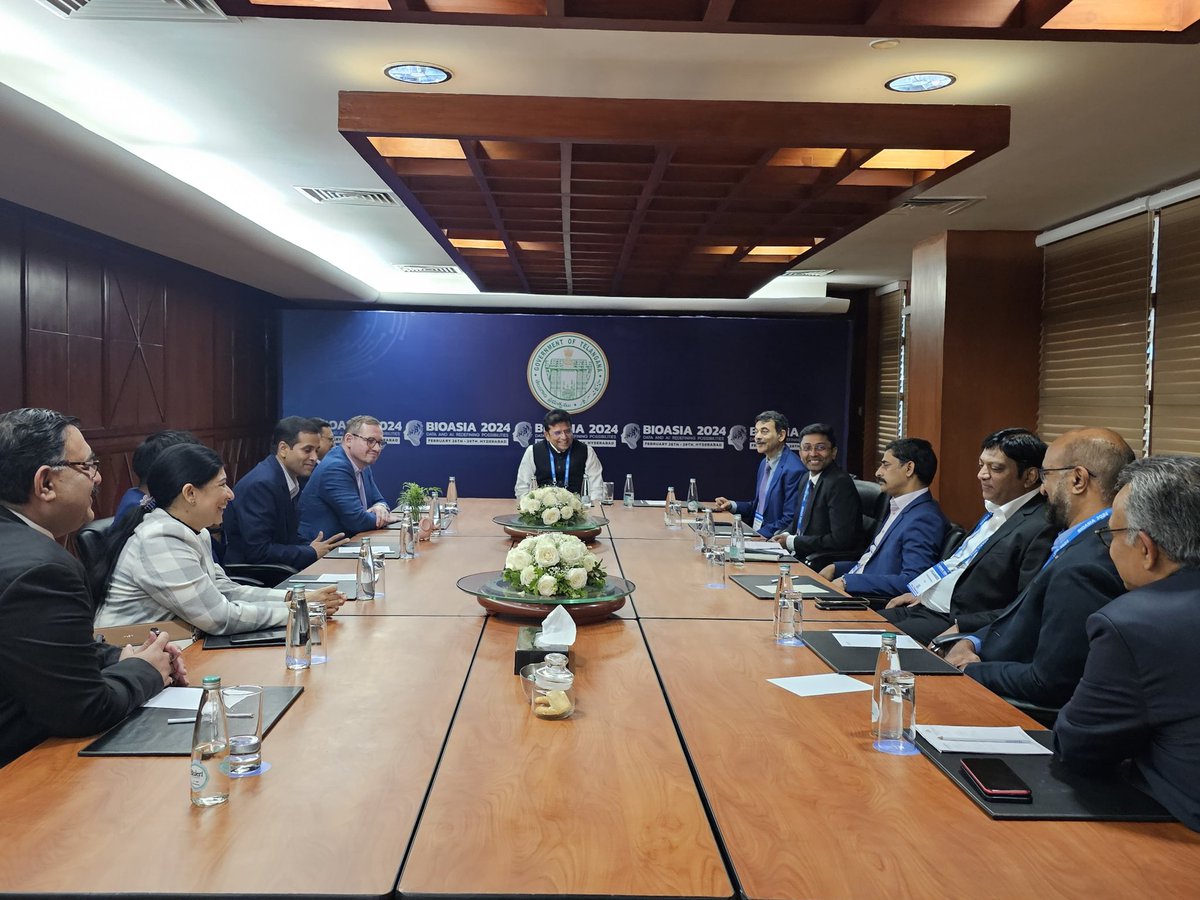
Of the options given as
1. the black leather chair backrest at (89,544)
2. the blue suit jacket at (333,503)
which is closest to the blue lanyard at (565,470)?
the blue suit jacket at (333,503)

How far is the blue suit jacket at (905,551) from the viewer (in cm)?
429

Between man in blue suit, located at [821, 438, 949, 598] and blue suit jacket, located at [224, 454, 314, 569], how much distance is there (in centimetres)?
268

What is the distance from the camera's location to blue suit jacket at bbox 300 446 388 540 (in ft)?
17.7

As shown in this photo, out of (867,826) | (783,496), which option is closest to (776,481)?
(783,496)

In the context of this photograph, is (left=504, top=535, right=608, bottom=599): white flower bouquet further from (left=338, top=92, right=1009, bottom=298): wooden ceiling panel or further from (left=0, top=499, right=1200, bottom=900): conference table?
(left=338, top=92, right=1009, bottom=298): wooden ceiling panel

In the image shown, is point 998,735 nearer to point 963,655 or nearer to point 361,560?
point 963,655

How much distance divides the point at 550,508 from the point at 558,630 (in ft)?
6.95

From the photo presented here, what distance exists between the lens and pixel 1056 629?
246 cm

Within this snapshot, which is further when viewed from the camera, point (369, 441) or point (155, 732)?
point (369, 441)

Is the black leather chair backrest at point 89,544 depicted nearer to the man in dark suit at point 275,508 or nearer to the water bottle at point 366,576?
the water bottle at point 366,576

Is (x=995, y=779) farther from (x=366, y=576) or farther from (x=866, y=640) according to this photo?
(x=366, y=576)

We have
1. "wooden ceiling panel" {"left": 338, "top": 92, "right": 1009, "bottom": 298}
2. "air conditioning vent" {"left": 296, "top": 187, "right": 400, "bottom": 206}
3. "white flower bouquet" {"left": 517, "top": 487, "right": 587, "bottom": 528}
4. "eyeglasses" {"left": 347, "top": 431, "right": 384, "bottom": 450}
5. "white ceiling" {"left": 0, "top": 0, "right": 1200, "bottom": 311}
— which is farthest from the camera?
"air conditioning vent" {"left": 296, "top": 187, "right": 400, "bottom": 206}

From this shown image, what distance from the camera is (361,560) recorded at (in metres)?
3.27

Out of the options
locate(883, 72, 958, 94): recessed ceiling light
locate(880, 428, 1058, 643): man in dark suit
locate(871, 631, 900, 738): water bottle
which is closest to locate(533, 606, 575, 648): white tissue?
locate(871, 631, 900, 738): water bottle
